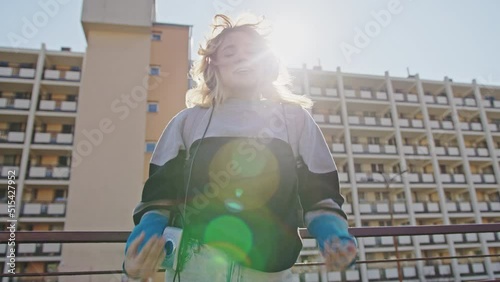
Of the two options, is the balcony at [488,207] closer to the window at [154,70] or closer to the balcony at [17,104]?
the window at [154,70]

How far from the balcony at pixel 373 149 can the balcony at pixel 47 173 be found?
57.4 ft

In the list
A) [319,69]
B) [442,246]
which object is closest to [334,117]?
[319,69]

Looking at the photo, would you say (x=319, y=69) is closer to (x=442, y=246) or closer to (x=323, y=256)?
(x=442, y=246)

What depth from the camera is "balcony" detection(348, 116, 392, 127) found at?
23688mm

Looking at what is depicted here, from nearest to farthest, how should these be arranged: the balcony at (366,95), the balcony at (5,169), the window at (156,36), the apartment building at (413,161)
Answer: the window at (156,36) → the balcony at (5,169) → the apartment building at (413,161) → the balcony at (366,95)

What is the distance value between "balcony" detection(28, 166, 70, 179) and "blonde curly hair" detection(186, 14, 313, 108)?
67.5 ft

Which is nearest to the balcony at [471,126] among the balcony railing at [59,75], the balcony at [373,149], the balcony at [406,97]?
the balcony at [406,97]

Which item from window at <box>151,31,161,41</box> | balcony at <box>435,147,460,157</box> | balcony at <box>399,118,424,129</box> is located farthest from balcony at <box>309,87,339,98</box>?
window at <box>151,31,161,41</box>

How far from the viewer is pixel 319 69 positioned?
2522 centimetres

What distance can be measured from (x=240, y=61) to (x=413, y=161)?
2549 centimetres

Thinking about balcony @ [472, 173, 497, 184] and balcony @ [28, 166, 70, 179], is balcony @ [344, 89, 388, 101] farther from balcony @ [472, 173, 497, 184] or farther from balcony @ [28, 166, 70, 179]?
balcony @ [28, 166, 70, 179]

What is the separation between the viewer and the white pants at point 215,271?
0.79 meters

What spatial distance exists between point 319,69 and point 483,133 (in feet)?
43.2

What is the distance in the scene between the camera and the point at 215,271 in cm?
80
